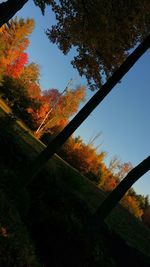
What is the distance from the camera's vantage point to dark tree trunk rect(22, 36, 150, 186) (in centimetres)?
1025

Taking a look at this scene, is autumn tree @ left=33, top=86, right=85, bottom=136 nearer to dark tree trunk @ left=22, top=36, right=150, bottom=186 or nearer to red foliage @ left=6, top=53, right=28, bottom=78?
red foliage @ left=6, top=53, right=28, bottom=78

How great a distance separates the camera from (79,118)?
10242mm

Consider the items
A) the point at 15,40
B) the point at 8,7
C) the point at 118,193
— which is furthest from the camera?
the point at 15,40

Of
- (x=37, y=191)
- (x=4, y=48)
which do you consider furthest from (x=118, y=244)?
(x=4, y=48)

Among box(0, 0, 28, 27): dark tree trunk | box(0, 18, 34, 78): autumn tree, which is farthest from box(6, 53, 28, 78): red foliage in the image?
box(0, 0, 28, 27): dark tree trunk

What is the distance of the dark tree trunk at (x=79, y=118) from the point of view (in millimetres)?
10250

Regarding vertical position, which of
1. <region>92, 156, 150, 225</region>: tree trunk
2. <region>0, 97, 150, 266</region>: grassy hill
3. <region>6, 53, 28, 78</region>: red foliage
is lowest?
<region>0, 97, 150, 266</region>: grassy hill

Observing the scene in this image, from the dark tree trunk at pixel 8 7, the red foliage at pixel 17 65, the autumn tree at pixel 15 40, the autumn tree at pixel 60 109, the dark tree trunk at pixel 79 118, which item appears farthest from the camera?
the red foliage at pixel 17 65

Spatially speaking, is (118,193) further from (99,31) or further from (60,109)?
(60,109)

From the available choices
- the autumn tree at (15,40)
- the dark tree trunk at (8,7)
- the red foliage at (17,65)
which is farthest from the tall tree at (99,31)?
the red foliage at (17,65)

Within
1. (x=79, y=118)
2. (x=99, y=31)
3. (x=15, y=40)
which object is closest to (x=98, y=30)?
(x=99, y=31)

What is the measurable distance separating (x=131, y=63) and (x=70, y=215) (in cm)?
517

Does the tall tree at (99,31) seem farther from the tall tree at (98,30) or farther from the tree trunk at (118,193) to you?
the tree trunk at (118,193)

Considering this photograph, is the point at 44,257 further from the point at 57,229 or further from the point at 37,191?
the point at 37,191
